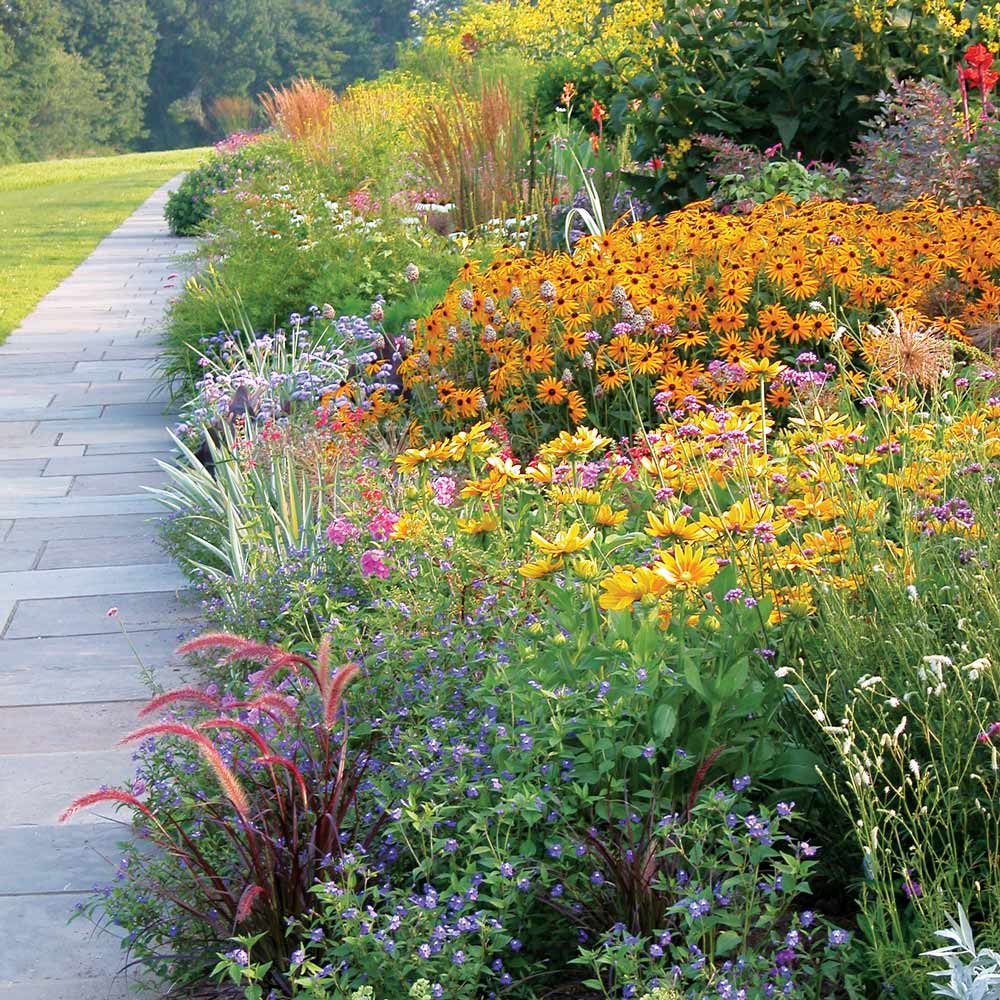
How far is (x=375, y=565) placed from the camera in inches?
120

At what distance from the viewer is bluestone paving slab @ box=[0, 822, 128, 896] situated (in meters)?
2.73

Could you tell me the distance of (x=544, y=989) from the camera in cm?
213

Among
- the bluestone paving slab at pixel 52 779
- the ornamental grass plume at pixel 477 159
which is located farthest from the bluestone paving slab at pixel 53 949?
the ornamental grass plume at pixel 477 159

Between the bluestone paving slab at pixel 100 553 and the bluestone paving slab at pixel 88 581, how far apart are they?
0.06 m

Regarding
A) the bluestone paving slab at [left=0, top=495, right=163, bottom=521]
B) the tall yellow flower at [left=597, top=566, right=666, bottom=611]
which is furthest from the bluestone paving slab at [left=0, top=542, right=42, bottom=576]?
the tall yellow flower at [left=597, top=566, right=666, bottom=611]

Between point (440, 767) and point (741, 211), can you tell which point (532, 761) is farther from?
point (741, 211)

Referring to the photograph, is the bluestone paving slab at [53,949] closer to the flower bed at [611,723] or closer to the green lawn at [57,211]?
the flower bed at [611,723]

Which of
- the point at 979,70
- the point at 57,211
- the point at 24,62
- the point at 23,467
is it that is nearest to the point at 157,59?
the point at 24,62

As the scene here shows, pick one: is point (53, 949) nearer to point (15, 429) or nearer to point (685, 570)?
point (685, 570)

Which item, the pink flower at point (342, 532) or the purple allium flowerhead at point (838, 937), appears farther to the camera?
the pink flower at point (342, 532)

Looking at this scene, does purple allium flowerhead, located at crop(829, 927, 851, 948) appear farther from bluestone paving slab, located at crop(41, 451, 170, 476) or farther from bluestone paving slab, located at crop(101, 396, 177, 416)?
bluestone paving slab, located at crop(101, 396, 177, 416)

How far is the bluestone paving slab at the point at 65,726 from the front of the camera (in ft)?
11.1

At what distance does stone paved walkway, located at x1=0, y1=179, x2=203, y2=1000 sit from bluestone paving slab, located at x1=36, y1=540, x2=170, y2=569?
0.01 meters

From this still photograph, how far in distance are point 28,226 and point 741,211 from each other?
47.8ft
